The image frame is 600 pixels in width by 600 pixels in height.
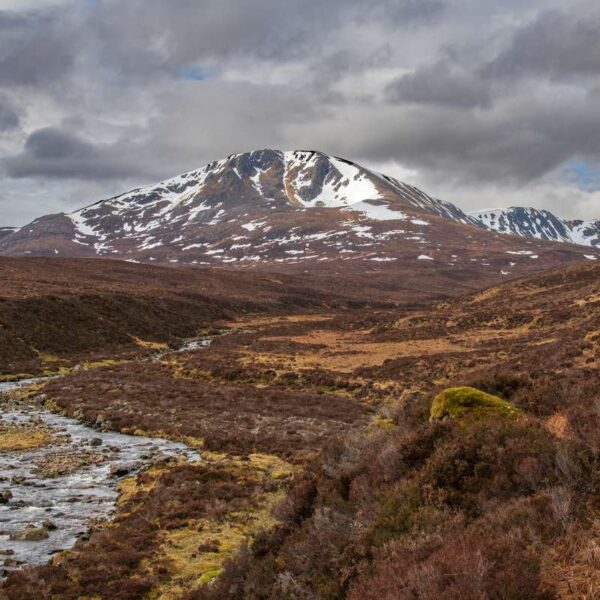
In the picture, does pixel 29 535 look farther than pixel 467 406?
Yes

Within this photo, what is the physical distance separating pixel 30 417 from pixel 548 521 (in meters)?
29.3

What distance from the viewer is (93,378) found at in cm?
4066

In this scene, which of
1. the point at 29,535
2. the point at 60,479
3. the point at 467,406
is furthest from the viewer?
the point at 60,479

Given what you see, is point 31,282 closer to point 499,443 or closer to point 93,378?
Answer: point 93,378

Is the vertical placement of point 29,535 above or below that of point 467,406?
below

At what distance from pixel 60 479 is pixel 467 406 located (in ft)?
47.9

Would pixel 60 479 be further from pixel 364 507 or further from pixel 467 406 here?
pixel 467 406

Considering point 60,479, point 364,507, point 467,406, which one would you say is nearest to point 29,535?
point 60,479

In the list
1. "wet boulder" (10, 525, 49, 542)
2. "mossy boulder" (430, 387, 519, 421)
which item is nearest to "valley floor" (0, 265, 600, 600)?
"mossy boulder" (430, 387, 519, 421)

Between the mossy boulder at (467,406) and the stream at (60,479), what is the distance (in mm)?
9899

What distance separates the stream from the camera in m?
14.0

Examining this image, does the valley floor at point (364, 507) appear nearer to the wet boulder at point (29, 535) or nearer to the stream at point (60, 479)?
the stream at point (60, 479)

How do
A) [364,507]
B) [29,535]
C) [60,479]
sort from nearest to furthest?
1. [364,507]
2. [29,535]
3. [60,479]

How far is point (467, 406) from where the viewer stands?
40.9 ft
